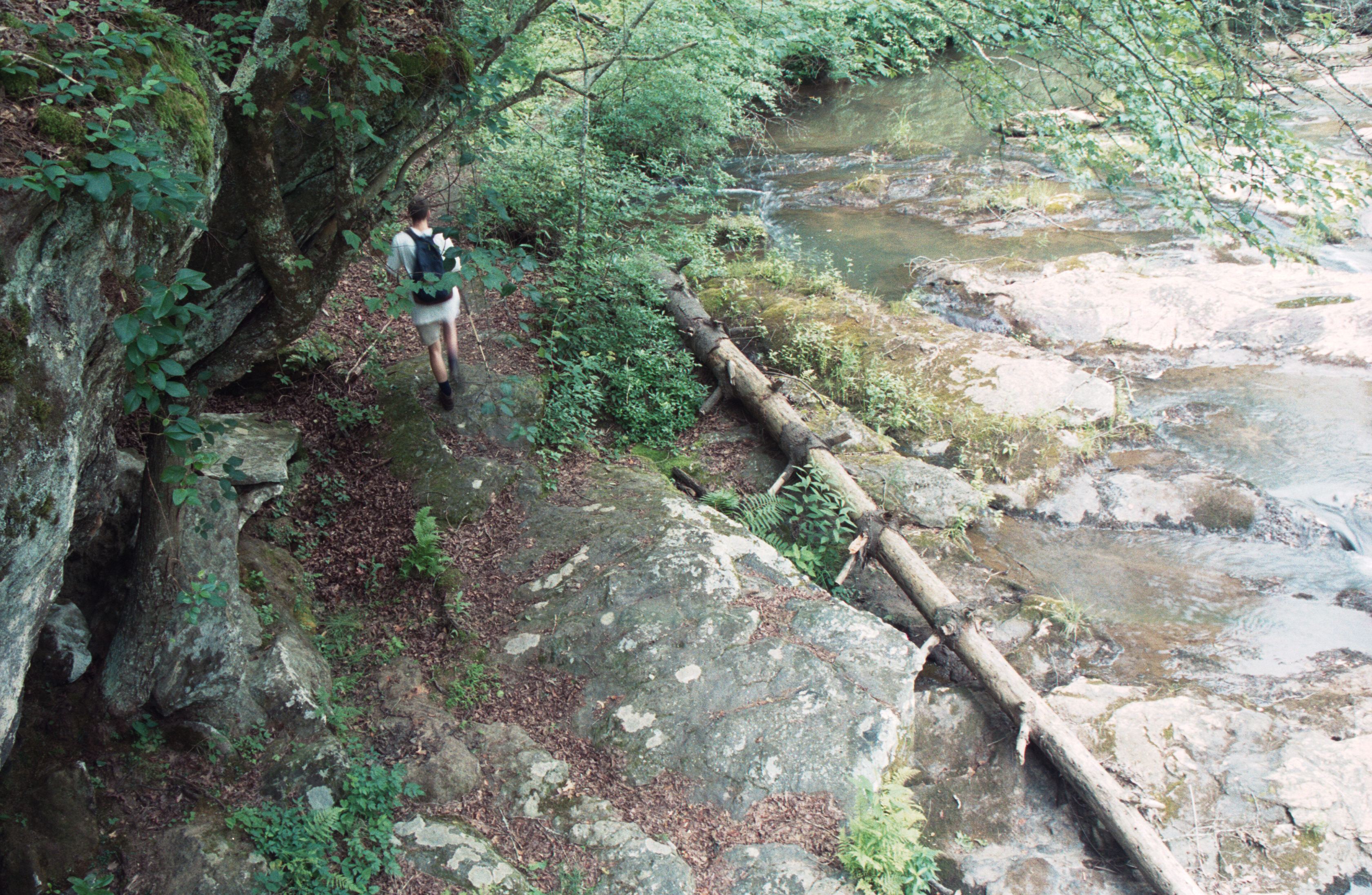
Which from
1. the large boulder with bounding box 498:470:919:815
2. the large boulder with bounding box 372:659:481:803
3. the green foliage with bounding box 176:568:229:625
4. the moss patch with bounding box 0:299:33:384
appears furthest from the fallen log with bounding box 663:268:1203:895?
the moss patch with bounding box 0:299:33:384

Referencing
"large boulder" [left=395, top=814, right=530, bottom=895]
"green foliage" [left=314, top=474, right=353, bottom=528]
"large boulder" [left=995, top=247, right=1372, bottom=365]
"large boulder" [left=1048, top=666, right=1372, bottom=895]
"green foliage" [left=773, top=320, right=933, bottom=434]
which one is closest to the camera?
"large boulder" [left=395, top=814, right=530, bottom=895]

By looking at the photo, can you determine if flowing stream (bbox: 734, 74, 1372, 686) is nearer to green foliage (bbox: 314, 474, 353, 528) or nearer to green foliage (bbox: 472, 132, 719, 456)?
green foliage (bbox: 472, 132, 719, 456)

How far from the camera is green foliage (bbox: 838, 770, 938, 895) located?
14.5 feet

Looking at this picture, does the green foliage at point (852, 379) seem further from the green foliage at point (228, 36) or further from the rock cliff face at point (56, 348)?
the rock cliff face at point (56, 348)

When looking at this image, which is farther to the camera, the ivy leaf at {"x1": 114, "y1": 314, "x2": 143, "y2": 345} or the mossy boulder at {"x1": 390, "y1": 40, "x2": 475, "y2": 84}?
the mossy boulder at {"x1": 390, "y1": 40, "x2": 475, "y2": 84}

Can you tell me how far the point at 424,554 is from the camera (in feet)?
19.1

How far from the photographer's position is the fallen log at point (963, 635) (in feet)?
17.1

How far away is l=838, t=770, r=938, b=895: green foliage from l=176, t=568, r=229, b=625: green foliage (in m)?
3.67

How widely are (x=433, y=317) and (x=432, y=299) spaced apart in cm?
16

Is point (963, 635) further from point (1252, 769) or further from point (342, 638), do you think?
point (342, 638)

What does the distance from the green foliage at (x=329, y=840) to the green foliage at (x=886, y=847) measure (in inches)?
99.4

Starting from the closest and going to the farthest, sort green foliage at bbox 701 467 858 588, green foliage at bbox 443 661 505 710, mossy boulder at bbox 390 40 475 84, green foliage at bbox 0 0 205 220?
green foliage at bbox 0 0 205 220 → mossy boulder at bbox 390 40 475 84 → green foliage at bbox 443 661 505 710 → green foliage at bbox 701 467 858 588

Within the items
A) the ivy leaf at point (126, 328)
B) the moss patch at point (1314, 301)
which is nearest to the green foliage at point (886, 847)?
the ivy leaf at point (126, 328)

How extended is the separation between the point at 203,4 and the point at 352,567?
12.5 feet
